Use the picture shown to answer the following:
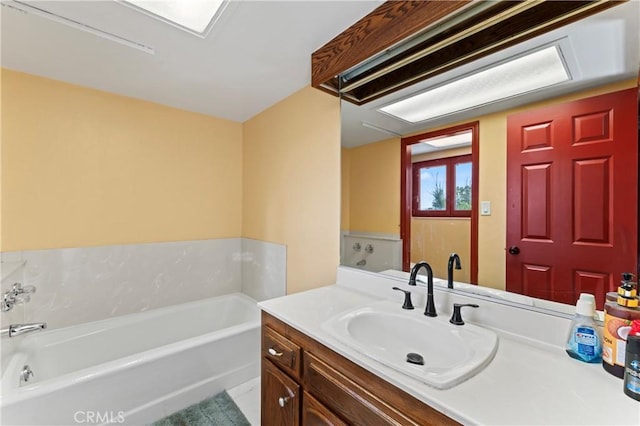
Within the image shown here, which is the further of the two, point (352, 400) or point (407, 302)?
point (407, 302)

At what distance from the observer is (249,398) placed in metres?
1.87

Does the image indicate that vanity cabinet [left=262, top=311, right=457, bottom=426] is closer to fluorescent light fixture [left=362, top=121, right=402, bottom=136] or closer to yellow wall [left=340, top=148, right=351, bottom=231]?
yellow wall [left=340, top=148, right=351, bottom=231]

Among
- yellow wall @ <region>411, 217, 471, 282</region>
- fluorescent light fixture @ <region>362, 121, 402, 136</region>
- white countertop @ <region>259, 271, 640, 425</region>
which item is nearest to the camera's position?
white countertop @ <region>259, 271, 640, 425</region>

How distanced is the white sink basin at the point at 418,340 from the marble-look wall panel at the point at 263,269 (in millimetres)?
1110

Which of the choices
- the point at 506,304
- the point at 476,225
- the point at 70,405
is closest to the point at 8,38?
the point at 70,405

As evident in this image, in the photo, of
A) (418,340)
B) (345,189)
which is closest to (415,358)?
(418,340)

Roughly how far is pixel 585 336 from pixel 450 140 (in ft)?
2.82

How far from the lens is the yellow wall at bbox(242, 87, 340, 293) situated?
1.83m

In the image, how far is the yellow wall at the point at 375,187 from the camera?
5.05 feet

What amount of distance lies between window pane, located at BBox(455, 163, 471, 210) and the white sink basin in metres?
0.49

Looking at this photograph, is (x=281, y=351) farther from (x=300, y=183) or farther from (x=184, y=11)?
(x=184, y=11)

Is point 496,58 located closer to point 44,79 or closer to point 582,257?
point 582,257

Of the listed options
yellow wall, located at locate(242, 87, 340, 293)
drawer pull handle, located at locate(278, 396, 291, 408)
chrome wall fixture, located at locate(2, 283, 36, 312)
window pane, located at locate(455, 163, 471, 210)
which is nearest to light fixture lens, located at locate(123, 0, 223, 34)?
yellow wall, located at locate(242, 87, 340, 293)

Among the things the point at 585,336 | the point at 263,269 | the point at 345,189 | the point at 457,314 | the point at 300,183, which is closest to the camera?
Answer: the point at 585,336
